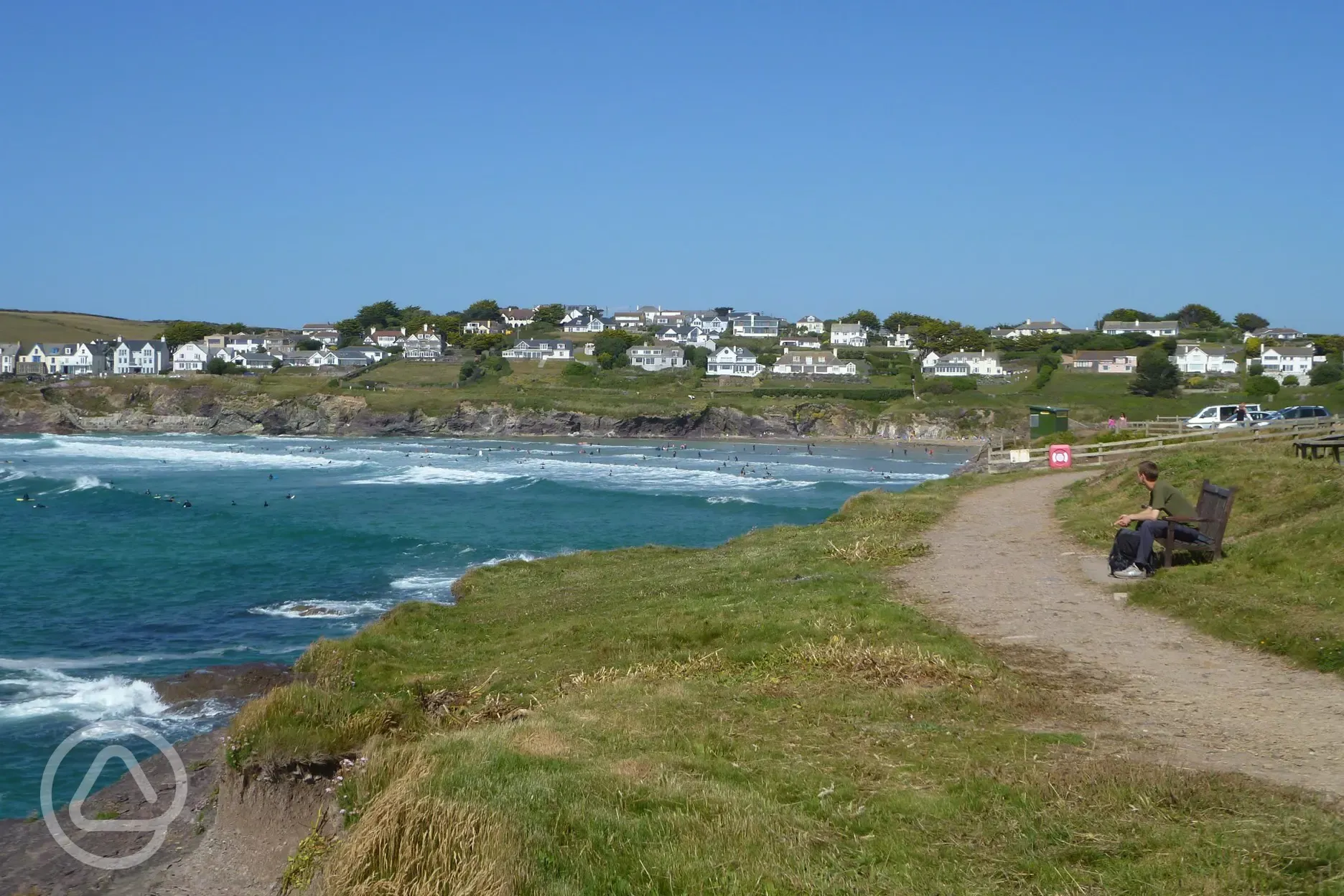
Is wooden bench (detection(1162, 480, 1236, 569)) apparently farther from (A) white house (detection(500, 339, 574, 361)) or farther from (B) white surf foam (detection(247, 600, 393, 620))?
(A) white house (detection(500, 339, 574, 361))

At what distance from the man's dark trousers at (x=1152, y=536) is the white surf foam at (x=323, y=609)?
56.3 ft

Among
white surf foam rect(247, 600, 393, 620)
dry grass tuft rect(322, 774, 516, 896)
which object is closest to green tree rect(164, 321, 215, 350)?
white surf foam rect(247, 600, 393, 620)

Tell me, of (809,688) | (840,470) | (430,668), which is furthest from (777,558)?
(840,470)

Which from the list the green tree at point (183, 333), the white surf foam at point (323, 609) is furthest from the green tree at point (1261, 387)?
the green tree at point (183, 333)

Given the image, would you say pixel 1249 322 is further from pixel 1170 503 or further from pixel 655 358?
pixel 1170 503

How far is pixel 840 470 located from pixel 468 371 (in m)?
86.7

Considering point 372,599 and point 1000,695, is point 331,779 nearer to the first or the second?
point 1000,695

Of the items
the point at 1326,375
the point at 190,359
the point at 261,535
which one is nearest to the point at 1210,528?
the point at 261,535

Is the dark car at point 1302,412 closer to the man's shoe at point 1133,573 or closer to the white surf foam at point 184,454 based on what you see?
the man's shoe at point 1133,573

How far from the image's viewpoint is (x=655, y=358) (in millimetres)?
164000

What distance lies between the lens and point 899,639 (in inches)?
447

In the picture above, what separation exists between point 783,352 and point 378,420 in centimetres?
7277

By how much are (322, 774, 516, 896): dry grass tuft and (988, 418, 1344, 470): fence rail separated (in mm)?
30089

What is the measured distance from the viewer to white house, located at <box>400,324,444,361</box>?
177750 millimetres
